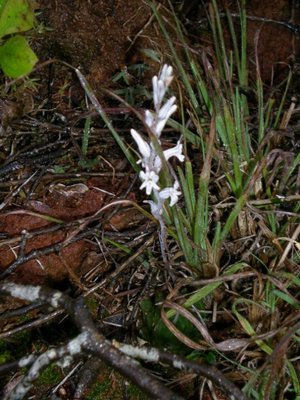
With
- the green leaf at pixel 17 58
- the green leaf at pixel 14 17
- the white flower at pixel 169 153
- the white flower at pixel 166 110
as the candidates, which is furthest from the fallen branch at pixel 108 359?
the green leaf at pixel 14 17

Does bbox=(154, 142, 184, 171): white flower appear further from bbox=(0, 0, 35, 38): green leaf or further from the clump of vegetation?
bbox=(0, 0, 35, 38): green leaf

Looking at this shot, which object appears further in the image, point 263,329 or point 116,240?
point 116,240

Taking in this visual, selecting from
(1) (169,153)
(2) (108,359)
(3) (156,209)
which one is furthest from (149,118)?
(2) (108,359)

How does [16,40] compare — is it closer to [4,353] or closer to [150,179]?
[150,179]

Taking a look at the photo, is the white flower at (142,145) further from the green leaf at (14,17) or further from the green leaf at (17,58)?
the green leaf at (14,17)

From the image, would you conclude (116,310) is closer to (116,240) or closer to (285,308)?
(116,240)

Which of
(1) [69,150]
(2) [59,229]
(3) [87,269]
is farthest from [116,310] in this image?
(1) [69,150]
